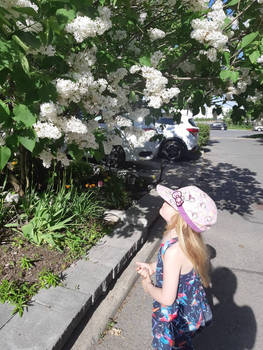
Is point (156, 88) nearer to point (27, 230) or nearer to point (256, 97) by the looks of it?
point (256, 97)

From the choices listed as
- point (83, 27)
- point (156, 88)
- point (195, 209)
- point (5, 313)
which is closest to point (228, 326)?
point (195, 209)

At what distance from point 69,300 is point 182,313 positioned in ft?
3.49

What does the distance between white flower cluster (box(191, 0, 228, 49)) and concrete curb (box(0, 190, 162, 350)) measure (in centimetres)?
243

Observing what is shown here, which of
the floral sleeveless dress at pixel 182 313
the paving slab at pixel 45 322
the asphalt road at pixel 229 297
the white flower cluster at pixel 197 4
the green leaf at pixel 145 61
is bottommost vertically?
the asphalt road at pixel 229 297

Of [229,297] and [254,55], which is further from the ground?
[254,55]

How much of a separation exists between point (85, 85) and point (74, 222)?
2.45 m

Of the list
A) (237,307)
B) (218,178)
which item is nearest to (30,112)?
(237,307)

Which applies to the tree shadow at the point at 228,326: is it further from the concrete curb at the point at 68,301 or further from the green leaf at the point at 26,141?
the green leaf at the point at 26,141

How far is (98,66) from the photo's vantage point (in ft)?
7.83

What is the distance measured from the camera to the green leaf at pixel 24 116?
61.8 inches

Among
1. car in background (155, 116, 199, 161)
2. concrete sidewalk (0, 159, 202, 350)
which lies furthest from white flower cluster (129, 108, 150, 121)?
car in background (155, 116, 199, 161)

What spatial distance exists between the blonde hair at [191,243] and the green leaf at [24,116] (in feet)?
3.47

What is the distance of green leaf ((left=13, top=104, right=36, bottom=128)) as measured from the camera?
1570 millimetres

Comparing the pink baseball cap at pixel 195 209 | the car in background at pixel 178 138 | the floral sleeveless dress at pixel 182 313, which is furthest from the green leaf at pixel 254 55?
the car in background at pixel 178 138
